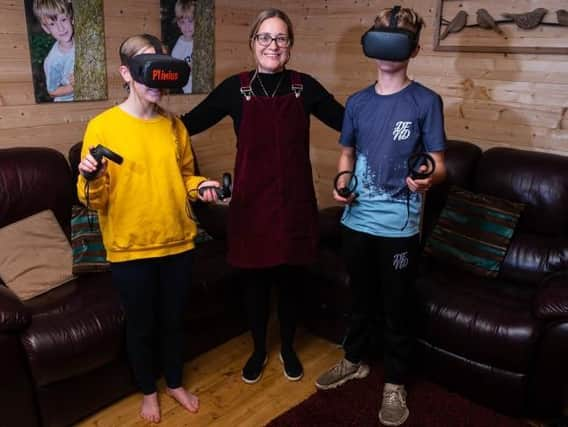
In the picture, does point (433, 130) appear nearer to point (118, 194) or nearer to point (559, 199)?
point (559, 199)

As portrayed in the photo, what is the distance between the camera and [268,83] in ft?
5.91

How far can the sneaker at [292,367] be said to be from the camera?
2.16 meters

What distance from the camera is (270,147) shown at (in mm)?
1802

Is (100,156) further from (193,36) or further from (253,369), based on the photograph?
(193,36)

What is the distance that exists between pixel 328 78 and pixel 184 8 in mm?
937

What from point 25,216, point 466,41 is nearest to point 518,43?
point 466,41

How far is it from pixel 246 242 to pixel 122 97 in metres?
1.22

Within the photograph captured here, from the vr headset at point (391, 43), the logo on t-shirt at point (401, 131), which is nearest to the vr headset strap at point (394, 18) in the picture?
the vr headset at point (391, 43)

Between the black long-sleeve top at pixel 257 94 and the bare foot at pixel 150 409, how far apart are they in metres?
1.00

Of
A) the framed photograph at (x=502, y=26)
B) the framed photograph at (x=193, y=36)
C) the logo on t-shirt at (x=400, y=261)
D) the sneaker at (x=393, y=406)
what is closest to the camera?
the logo on t-shirt at (x=400, y=261)

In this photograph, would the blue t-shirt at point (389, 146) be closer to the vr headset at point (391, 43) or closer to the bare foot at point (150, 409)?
the vr headset at point (391, 43)

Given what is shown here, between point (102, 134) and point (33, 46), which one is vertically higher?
point (33, 46)

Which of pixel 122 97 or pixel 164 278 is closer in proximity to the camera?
pixel 164 278

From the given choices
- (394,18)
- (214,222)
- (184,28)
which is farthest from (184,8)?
(394,18)
